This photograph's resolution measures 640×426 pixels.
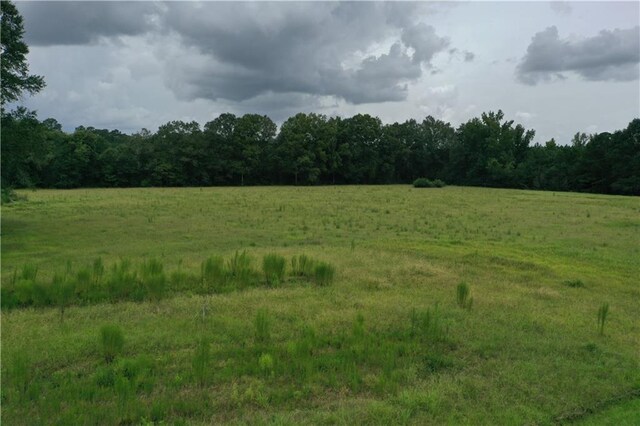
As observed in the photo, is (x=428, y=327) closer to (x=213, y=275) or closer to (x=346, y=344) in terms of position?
(x=346, y=344)

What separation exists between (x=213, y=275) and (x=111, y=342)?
4616mm

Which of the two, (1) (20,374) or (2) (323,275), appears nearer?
(1) (20,374)

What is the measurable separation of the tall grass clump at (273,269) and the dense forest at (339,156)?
63.4 metres

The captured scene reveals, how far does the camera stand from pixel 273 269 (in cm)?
1220

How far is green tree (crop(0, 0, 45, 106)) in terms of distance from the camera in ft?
68.1

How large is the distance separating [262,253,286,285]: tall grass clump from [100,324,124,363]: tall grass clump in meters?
4.92

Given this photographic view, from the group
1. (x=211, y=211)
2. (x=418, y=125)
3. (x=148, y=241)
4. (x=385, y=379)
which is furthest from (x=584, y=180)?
(x=385, y=379)

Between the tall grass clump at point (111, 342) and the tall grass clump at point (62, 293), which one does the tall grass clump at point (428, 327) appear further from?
the tall grass clump at point (62, 293)

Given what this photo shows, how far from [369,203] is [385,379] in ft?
105

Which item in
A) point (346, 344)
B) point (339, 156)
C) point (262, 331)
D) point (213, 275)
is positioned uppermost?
point (339, 156)

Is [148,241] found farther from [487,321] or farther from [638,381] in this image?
[638,381]

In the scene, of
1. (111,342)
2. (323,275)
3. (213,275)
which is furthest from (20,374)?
(323,275)

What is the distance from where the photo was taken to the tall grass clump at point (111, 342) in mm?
6918

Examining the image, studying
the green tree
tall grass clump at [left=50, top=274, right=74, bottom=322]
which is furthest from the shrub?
the green tree
